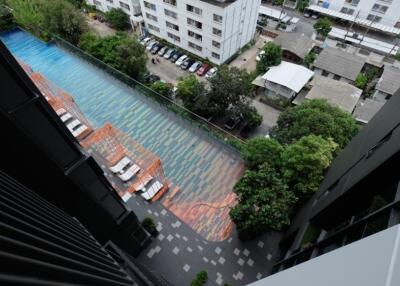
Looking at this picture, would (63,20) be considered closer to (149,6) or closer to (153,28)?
(149,6)

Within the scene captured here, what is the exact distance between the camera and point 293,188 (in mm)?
14500

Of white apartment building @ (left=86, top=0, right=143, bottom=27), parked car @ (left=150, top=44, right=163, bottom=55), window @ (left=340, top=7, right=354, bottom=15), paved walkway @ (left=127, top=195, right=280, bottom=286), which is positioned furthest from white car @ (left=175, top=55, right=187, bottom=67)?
window @ (left=340, top=7, right=354, bottom=15)

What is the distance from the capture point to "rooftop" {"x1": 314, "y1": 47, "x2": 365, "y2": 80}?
93.2 feet

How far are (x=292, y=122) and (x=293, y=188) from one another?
6.34 m

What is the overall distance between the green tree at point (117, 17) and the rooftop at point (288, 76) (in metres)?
23.1

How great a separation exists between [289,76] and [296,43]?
8.96m

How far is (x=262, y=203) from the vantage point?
12648 mm

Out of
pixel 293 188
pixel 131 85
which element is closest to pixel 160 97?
pixel 131 85

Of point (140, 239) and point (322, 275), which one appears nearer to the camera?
point (322, 275)

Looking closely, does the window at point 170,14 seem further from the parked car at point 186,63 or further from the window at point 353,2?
the window at point 353,2

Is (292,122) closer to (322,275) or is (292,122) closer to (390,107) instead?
(390,107)

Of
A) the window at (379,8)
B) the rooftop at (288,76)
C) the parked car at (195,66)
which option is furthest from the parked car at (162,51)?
the window at (379,8)

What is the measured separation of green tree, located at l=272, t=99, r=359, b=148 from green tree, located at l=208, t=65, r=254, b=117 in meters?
4.09

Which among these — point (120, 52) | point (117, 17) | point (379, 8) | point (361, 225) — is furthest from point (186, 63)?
point (379, 8)
